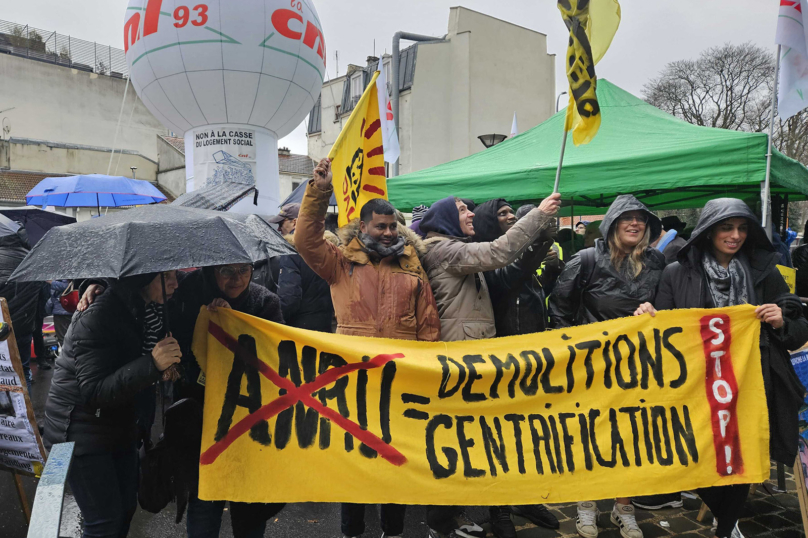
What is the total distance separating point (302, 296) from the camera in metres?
5.02

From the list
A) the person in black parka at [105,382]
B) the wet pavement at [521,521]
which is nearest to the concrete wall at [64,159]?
the wet pavement at [521,521]

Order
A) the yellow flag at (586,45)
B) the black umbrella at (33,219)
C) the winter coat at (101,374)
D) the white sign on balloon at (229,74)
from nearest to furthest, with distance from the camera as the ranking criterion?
the winter coat at (101,374)
the yellow flag at (586,45)
the white sign on balloon at (229,74)
the black umbrella at (33,219)

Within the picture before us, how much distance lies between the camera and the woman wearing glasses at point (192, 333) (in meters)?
2.74

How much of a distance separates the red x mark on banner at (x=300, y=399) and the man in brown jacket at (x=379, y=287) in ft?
1.00

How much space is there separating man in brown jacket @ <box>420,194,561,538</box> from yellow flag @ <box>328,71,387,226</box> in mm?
480

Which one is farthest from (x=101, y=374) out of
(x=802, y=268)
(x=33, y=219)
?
(x=33, y=219)

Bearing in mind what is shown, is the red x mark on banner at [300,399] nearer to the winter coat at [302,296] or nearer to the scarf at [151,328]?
the scarf at [151,328]

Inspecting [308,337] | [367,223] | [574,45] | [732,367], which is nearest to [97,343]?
[308,337]

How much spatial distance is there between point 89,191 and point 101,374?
8.69 meters

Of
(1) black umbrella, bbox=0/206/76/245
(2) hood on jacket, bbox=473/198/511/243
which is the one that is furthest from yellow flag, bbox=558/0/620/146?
(1) black umbrella, bbox=0/206/76/245

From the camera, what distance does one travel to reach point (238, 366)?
109 inches

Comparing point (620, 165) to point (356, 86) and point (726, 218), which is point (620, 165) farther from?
point (356, 86)

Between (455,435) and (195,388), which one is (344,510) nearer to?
(455,435)

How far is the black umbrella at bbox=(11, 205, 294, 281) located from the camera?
6.34 ft
